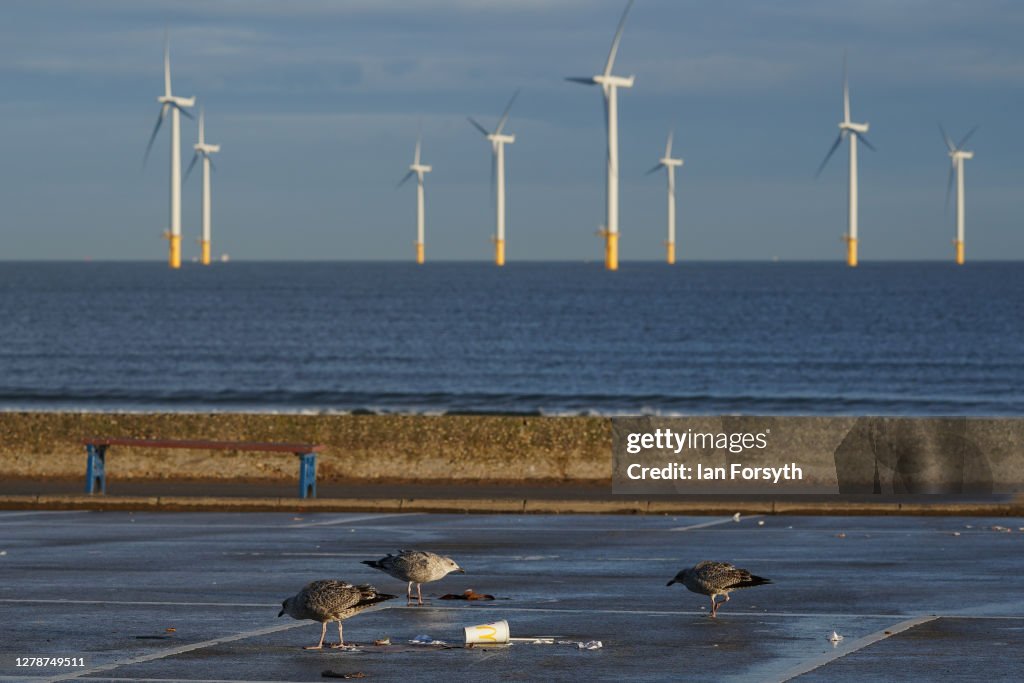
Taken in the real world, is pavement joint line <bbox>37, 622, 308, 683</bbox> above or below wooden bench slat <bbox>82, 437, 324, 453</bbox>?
below

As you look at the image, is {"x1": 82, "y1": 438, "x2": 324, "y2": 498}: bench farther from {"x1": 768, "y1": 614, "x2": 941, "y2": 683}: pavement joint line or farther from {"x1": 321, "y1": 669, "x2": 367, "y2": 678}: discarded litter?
{"x1": 321, "y1": 669, "x2": 367, "y2": 678}: discarded litter

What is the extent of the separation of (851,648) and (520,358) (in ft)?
266

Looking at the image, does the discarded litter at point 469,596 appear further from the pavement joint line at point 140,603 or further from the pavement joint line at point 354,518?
the pavement joint line at point 354,518

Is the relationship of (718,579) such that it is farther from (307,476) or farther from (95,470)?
(95,470)

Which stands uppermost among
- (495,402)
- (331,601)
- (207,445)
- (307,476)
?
(495,402)

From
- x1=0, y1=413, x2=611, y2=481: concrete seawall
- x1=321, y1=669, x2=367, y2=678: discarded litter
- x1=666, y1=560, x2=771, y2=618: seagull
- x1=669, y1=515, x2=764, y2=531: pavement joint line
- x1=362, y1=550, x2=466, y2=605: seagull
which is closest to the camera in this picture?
x1=321, y1=669, x2=367, y2=678: discarded litter

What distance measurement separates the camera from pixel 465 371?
84.7m

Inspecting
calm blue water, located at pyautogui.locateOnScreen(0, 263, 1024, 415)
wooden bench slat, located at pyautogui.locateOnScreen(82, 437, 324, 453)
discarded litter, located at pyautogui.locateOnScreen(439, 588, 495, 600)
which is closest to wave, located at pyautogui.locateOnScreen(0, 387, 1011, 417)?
calm blue water, located at pyautogui.locateOnScreen(0, 263, 1024, 415)

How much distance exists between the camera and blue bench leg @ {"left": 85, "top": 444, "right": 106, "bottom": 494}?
85.2 ft

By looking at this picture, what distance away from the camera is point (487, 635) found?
43.1 feet

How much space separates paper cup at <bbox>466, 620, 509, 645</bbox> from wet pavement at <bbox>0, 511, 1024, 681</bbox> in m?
0.20

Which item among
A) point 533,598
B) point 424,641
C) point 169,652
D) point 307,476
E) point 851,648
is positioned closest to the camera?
point 169,652

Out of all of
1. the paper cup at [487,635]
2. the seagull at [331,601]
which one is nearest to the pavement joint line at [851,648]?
the paper cup at [487,635]

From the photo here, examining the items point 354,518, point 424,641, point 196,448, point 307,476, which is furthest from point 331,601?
point 196,448
